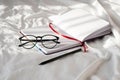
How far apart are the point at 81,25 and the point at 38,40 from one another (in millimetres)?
194

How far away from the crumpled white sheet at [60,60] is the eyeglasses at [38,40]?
0.09ft

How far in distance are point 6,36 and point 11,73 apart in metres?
0.28

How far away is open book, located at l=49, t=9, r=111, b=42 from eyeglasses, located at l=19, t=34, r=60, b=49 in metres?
0.08

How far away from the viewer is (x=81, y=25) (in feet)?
3.22

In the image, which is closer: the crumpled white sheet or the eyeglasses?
the crumpled white sheet

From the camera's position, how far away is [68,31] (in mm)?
963

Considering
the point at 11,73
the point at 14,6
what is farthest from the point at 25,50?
the point at 14,6

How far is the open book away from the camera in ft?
3.05

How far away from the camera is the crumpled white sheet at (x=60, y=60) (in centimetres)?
75

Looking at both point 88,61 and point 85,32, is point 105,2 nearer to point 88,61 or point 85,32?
point 85,32

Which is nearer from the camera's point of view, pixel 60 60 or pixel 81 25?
pixel 60 60

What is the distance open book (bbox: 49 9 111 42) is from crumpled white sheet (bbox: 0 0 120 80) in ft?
0.11

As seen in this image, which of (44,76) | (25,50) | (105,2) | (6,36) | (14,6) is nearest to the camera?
(44,76)

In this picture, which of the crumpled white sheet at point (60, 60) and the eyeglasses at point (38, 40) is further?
the eyeglasses at point (38, 40)
